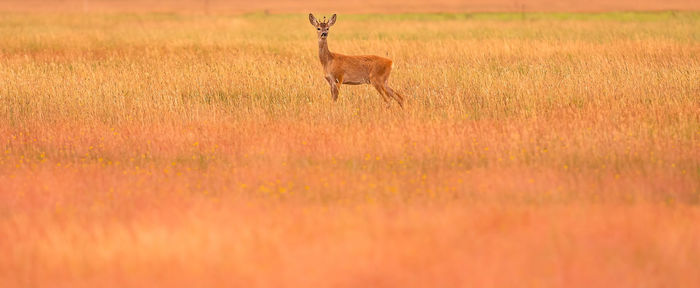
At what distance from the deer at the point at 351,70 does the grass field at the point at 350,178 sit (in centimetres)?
30

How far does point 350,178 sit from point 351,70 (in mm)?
5127

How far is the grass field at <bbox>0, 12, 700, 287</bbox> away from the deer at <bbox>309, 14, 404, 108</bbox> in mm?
298

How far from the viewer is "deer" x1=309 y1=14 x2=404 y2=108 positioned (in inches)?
526

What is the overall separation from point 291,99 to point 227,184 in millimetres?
5183

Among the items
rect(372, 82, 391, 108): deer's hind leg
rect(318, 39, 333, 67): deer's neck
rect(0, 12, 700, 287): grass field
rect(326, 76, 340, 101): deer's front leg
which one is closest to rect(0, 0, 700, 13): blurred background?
rect(0, 12, 700, 287): grass field

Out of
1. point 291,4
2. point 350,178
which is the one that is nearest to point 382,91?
point 350,178

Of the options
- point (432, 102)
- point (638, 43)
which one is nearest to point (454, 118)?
point (432, 102)

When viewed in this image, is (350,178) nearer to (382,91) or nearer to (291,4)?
(382,91)

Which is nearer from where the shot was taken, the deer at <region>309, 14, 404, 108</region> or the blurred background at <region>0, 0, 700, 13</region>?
the deer at <region>309, 14, 404, 108</region>

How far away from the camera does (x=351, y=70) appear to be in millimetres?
13406

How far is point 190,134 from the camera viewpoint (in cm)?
1092

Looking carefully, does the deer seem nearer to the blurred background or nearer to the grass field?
the grass field

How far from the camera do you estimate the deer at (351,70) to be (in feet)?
43.8

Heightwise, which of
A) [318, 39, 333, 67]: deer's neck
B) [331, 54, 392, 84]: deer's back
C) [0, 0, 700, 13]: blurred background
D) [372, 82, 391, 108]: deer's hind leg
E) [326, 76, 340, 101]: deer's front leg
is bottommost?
[0, 0, 700, 13]: blurred background
